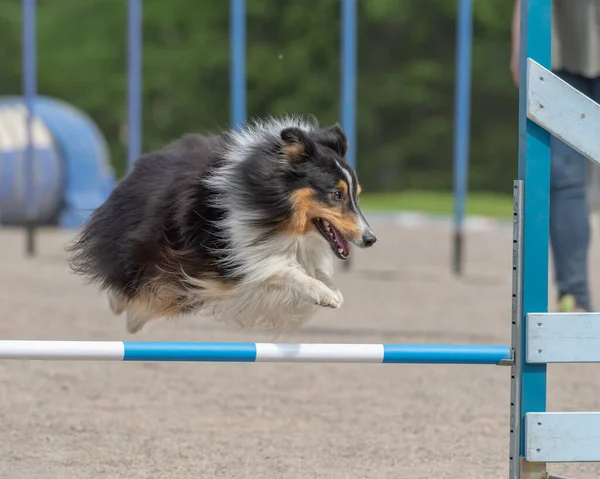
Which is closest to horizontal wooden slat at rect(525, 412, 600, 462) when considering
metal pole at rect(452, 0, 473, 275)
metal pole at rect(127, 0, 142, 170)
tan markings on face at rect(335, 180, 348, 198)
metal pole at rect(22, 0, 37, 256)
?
tan markings on face at rect(335, 180, 348, 198)

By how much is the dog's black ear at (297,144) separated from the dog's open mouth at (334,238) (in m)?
0.21

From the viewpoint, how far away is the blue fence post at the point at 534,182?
9.90ft

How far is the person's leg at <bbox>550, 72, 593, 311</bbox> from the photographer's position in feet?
17.5

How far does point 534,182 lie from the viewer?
9.92 ft

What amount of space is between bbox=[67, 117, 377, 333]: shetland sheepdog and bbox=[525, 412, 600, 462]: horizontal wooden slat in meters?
0.80

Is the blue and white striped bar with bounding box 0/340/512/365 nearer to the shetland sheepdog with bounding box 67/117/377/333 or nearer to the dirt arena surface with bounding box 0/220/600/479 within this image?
the shetland sheepdog with bounding box 67/117/377/333

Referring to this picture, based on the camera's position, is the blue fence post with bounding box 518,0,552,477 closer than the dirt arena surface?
Yes

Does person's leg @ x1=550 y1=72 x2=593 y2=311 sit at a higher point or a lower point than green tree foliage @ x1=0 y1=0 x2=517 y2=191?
lower

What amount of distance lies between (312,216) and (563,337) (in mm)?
948

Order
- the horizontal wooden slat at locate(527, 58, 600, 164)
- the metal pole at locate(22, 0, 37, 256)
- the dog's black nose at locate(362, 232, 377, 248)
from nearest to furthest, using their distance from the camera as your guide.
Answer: the horizontal wooden slat at locate(527, 58, 600, 164) < the dog's black nose at locate(362, 232, 377, 248) < the metal pole at locate(22, 0, 37, 256)

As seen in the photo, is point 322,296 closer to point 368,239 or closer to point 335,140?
point 368,239

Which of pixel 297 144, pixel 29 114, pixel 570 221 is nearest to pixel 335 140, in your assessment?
pixel 297 144

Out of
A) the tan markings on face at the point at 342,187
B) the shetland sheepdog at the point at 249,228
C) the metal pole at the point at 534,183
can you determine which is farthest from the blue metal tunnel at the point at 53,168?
the metal pole at the point at 534,183

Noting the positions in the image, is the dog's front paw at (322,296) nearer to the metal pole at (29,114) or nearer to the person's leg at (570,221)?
the person's leg at (570,221)
